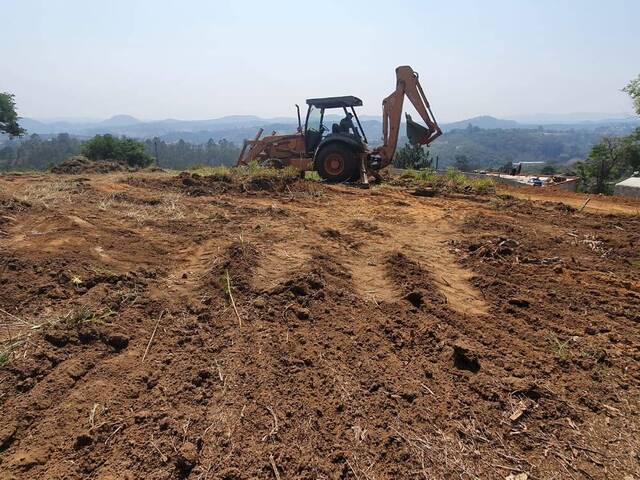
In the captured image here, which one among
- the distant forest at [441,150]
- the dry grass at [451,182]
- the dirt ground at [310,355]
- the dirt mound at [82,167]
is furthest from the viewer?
the distant forest at [441,150]

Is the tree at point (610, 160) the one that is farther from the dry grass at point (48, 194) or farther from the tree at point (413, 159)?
the dry grass at point (48, 194)

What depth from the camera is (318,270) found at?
3.84 meters

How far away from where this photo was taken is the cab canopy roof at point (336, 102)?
10197 mm

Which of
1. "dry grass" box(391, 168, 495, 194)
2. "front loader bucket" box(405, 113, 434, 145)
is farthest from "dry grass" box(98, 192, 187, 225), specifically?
"front loader bucket" box(405, 113, 434, 145)

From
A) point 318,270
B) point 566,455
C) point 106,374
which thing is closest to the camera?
point 566,455

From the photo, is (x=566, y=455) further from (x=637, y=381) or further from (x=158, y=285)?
(x=158, y=285)

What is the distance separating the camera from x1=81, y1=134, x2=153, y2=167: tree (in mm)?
16859

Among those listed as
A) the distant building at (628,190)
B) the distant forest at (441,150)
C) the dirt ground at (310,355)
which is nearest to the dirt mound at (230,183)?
the dirt ground at (310,355)

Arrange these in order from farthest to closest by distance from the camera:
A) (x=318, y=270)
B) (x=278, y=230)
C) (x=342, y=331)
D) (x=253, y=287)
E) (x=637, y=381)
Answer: (x=278, y=230), (x=318, y=270), (x=253, y=287), (x=342, y=331), (x=637, y=381)

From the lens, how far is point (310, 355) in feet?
8.83

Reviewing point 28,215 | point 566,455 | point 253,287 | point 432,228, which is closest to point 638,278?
point 432,228

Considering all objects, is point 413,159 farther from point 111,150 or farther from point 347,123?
point 347,123

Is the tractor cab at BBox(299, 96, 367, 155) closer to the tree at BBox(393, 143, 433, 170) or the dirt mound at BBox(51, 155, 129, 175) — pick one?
the dirt mound at BBox(51, 155, 129, 175)

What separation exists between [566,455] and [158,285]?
3066 millimetres
